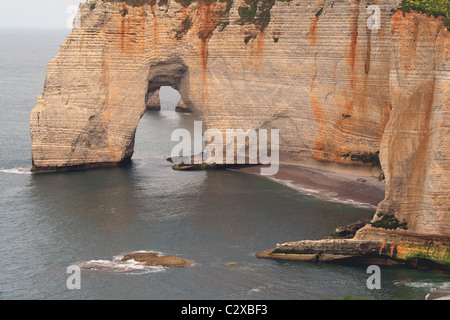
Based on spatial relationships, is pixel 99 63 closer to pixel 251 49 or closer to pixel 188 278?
pixel 251 49

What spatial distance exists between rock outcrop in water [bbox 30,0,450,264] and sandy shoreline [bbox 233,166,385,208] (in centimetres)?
131

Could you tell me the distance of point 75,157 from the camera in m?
66.2

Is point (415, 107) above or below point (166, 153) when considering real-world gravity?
above

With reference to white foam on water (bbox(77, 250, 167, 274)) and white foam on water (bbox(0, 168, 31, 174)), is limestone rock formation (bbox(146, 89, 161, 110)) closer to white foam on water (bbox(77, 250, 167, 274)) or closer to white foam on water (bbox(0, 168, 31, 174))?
white foam on water (bbox(0, 168, 31, 174))

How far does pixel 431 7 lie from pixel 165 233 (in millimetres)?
20558

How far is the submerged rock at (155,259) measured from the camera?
148ft

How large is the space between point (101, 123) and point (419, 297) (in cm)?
3423

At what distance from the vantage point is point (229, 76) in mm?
65625

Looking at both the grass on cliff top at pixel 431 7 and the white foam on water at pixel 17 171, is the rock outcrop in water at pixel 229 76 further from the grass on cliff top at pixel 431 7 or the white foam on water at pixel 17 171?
the grass on cliff top at pixel 431 7

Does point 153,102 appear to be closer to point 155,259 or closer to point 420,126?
point 155,259

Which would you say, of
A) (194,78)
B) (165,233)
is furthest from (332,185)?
(165,233)

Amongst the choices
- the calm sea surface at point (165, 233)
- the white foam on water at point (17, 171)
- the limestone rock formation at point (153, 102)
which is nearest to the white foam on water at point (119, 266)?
the calm sea surface at point (165, 233)

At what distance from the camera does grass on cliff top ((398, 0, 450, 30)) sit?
149ft
